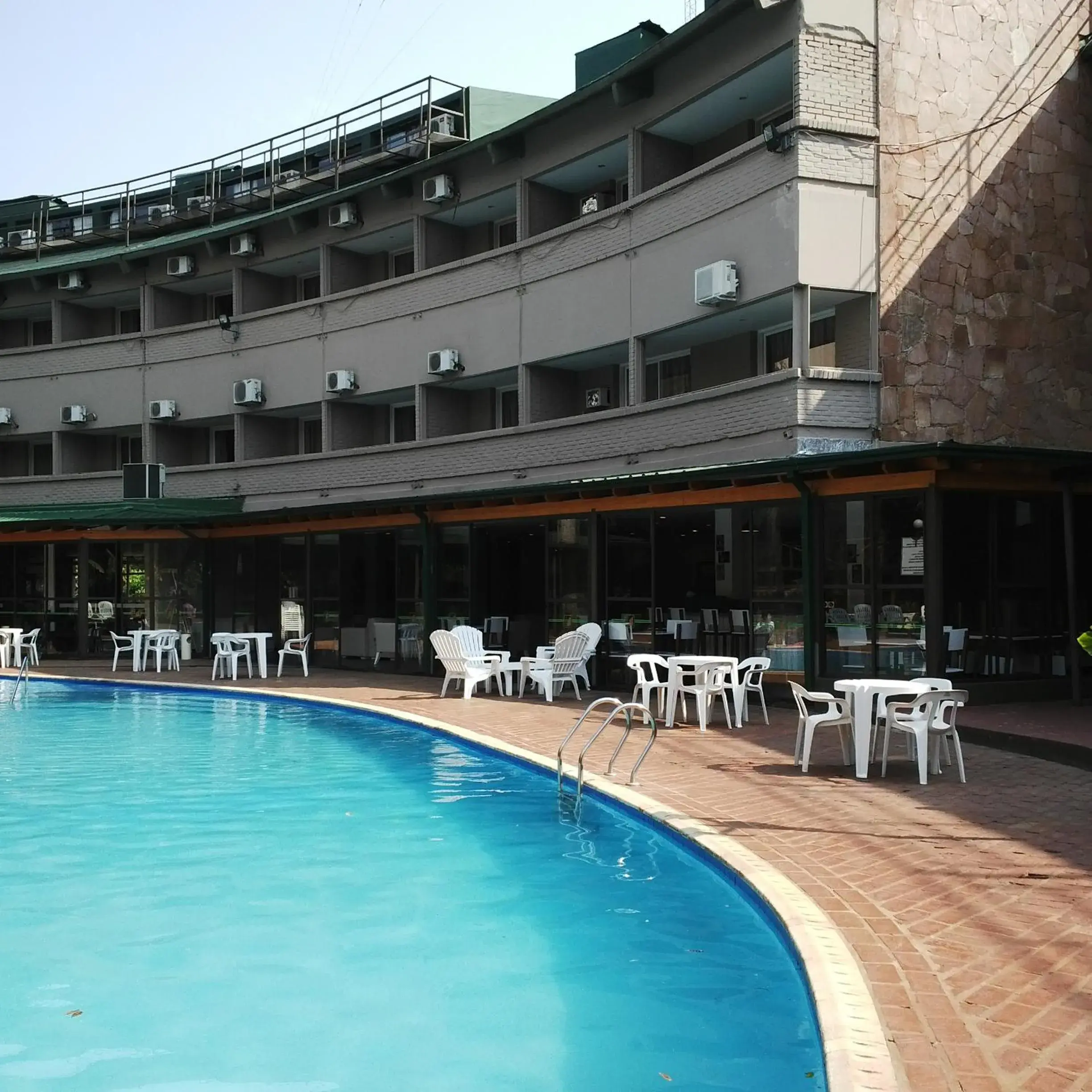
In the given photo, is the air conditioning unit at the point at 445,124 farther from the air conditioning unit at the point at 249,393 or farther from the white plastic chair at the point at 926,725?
the white plastic chair at the point at 926,725

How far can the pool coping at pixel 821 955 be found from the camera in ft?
12.2

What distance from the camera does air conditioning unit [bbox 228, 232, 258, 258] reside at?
25.6 meters

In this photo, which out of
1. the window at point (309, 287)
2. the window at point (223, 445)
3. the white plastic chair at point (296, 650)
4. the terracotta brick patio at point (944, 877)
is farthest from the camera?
the window at point (223, 445)

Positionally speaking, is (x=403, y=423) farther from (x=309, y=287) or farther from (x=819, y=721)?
(x=819, y=721)

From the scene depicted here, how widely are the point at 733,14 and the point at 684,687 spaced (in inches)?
385

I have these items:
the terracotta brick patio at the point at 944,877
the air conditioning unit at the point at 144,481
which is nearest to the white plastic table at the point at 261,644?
the air conditioning unit at the point at 144,481

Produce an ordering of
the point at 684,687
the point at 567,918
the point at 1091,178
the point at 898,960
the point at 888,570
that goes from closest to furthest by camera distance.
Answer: the point at 898,960 → the point at 567,918 → the point at 684,687 → the point at 888,570 → the point at 1091,178

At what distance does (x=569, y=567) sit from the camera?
17844 millimetres

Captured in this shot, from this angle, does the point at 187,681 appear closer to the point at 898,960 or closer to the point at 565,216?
the point at 565,216

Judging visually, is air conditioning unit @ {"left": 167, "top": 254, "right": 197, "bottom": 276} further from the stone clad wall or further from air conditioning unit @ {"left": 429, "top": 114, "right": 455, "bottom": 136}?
the stone clad wall

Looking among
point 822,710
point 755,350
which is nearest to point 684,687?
point 822,710

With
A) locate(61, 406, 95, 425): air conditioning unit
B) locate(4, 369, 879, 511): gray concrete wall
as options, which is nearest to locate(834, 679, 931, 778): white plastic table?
locate(4, 369, 879, 511): gray concrete wall

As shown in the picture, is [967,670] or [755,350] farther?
[755,350]

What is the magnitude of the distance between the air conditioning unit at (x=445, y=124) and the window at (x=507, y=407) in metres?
5.39
